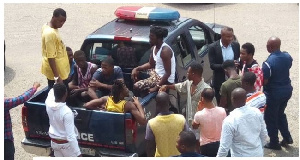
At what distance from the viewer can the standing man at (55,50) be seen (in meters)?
6.88

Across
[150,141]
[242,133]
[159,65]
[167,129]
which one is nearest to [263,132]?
[242,133]

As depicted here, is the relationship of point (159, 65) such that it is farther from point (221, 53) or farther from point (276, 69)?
point (276, 69)

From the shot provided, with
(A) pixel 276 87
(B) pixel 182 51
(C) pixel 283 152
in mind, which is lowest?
(C) pixel 283 152

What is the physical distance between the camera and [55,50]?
6930mm

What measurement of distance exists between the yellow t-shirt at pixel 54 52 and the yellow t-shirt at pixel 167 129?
2.15 meters

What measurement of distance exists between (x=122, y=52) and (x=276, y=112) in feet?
7.74

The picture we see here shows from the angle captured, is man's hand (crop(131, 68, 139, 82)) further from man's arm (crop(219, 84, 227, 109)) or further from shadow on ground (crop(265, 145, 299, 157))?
shadow on ground (crop(265, 145, 299, 157))

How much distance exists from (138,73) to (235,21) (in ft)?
26.9

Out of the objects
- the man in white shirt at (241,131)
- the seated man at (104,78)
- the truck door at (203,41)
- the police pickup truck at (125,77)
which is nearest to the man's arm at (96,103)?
the police pickup truck at (125,77)

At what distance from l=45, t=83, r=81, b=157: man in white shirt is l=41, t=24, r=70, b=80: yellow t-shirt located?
1.09 metres

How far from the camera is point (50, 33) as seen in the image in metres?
6.87

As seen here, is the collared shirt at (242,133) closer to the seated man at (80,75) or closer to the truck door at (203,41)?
the seated man at (80,75)

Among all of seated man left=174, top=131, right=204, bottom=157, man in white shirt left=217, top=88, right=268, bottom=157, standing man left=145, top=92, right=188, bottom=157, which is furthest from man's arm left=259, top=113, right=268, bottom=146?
seated man left=174, top=131, right=204, bottom=157

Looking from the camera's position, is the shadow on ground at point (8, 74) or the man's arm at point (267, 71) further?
the shadow on ground at point (8, 74)
